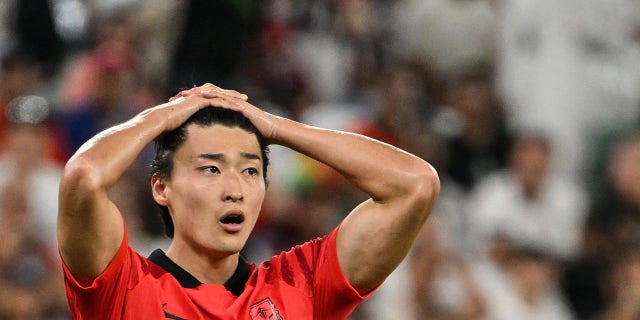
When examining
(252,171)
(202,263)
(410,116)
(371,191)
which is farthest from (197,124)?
(410,116)

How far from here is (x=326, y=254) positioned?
377 centimetres

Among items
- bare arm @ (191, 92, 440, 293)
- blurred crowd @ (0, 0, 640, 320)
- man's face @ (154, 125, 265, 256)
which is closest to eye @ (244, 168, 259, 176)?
man's face @ (154, 125, 265, 256)

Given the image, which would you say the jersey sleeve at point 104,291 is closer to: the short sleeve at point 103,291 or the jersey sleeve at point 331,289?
the short sleeve at point 103,291

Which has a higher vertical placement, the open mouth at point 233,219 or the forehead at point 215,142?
the forehead at point 215,142

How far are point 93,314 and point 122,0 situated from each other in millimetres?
5114

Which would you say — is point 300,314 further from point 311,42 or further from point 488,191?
point 311,42

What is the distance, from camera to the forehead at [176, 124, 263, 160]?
3.62 meters

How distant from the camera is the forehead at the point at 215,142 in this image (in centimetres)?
362

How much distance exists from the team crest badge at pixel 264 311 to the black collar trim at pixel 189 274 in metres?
0.08

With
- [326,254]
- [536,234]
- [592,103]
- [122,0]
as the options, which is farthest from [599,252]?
[326,254]

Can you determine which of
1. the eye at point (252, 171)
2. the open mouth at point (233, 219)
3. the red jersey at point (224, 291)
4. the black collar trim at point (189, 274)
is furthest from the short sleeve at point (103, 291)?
the eye at point (252, 171)

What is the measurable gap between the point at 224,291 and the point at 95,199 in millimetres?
563

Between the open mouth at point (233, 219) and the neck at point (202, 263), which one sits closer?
the open mouth at point (233, 219)

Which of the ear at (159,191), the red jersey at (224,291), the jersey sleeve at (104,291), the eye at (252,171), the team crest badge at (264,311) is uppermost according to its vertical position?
the eye at (252,171)
